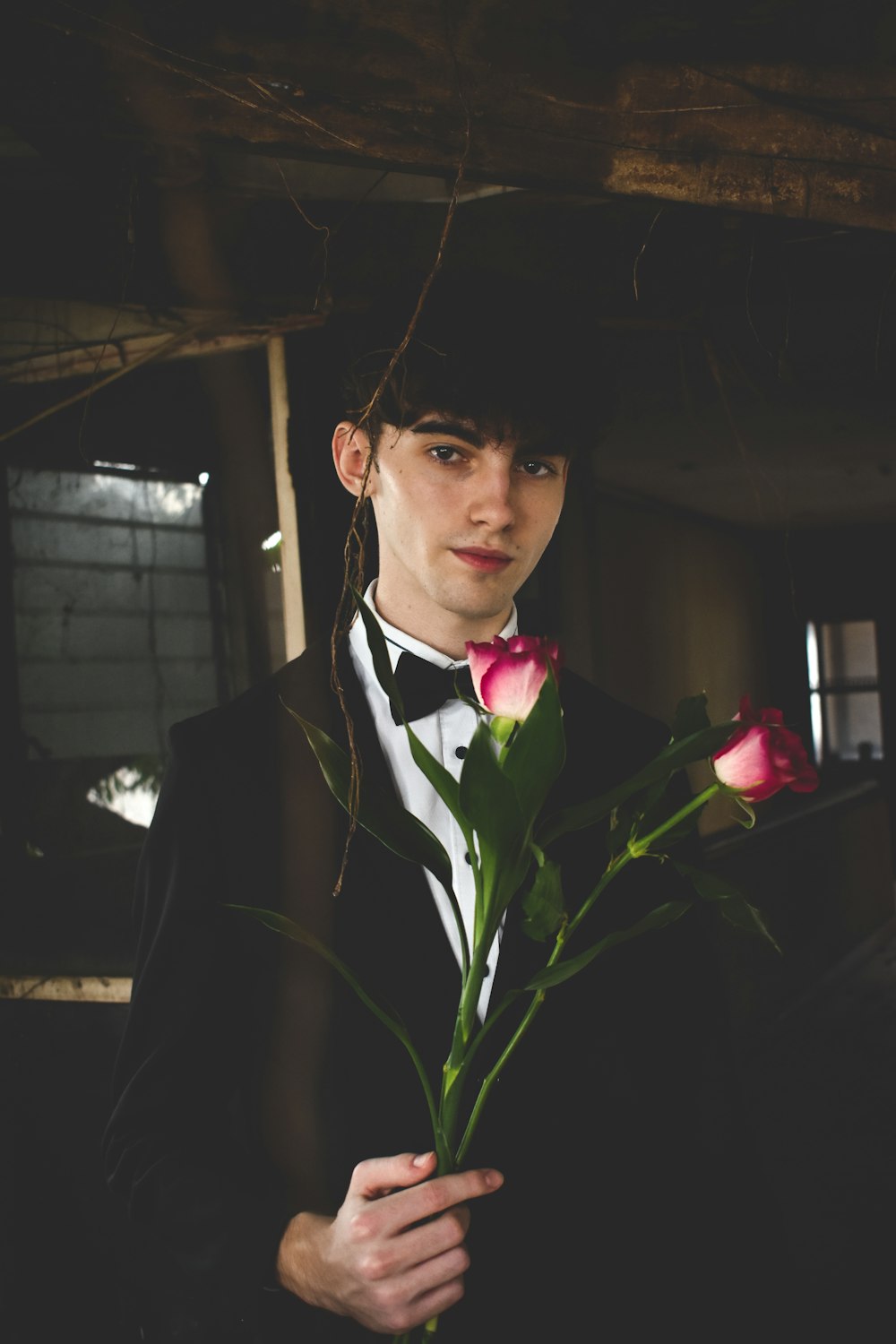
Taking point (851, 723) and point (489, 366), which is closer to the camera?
point (489, 366)

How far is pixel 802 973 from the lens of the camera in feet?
15.7

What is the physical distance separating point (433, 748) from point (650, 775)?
44 centimetres

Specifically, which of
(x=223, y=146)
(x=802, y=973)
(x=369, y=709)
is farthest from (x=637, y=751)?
(x=802, y=973)

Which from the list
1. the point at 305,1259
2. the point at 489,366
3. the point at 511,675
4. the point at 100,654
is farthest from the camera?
the point at 100,654

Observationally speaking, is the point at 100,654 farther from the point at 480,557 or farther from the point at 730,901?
the point at 730,901

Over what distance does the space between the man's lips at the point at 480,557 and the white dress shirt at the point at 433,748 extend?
0.10 meters

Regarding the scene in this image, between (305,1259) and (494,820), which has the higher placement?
(494,820)

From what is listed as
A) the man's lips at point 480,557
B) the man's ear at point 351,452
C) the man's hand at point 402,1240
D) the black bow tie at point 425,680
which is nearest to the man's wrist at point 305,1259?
the man's hand at point 402,1240

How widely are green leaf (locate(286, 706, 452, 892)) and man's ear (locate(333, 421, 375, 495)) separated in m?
0.45

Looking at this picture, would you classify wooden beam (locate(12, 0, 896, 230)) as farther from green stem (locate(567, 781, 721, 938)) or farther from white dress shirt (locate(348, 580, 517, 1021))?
green stem (locate(567, 781, 721, 938))

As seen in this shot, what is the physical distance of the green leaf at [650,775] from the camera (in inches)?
30.7

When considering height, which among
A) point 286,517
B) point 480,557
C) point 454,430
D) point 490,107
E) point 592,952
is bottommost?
point 592,952

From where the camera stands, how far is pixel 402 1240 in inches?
31.5

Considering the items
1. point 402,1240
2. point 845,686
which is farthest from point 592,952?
point 845,686
